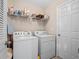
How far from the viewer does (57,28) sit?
128 inches

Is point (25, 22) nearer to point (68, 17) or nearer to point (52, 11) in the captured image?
point (52, 11)

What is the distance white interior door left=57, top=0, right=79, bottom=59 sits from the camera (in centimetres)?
248

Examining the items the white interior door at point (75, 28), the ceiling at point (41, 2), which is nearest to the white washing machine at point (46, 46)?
the white interior door at point (75, 28)

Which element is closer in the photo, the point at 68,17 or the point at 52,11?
the point at 68,17

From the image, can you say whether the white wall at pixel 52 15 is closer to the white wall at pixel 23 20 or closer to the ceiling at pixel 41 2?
the ceiling at pixel 41 2

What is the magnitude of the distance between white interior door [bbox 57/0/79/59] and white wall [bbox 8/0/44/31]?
1.05 m

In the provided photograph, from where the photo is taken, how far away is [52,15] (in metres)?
3.55

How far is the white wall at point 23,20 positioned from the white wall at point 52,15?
43 centimetres

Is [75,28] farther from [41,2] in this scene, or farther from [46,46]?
[41,2]

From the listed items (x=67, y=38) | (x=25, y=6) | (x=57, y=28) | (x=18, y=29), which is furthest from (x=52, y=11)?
(x=18, y=29)

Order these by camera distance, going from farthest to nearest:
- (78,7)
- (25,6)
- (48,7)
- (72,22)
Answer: (48,7) < (25,6) < (72,22) < (78,7)

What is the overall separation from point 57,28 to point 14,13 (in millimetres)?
1671

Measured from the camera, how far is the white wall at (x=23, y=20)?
327cm

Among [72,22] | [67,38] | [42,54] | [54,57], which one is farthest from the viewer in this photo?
[54,57]
